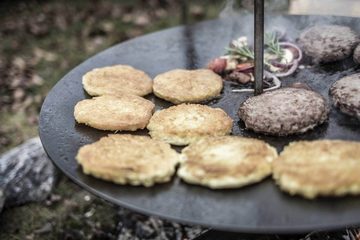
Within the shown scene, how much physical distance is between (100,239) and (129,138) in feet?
6.66

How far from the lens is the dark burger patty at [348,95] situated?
2623 millimetres

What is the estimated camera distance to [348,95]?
8.77ft

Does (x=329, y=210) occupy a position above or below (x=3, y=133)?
above

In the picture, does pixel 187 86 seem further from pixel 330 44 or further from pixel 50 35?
pixel 50 35

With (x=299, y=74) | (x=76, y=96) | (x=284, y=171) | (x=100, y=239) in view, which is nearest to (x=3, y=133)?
(x=100, y=239)

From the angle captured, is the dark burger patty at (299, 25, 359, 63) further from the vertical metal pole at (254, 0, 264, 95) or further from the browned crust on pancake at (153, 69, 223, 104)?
the browned crust on pancake at (153, 69, 223, 104)

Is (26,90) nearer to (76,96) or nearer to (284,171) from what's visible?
(76,96)

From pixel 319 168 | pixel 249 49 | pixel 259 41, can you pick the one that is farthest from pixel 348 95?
pixel 249 49

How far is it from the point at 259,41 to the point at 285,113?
0.55 m

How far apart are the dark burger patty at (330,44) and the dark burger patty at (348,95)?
0.45 meters

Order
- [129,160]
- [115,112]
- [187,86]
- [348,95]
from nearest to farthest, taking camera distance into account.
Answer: [129,160] < [348,95] < [115,112] < [187,86]

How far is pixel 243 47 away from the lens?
353cm

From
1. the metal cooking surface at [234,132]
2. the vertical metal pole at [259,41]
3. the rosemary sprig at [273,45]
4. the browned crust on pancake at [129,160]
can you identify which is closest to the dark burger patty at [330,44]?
the metal cooking surface at [234,132]

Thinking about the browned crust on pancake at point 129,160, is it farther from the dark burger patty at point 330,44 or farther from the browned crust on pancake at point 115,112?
the dark burger patty at point 330,44
